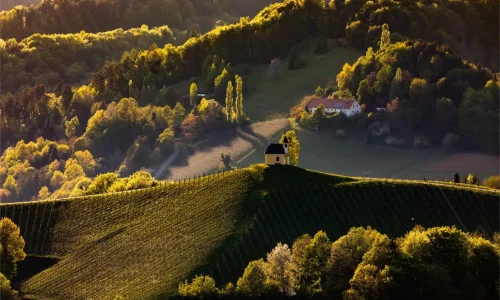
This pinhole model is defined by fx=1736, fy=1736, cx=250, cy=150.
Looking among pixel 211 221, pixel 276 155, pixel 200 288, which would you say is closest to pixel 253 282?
pixel 200 288

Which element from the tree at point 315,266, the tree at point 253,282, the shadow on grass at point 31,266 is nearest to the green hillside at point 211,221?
the shadow on grass at point 31,266

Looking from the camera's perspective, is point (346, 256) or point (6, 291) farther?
point (6, 291)

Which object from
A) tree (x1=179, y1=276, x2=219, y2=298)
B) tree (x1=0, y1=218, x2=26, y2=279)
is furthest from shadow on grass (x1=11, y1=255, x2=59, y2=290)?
tree (x1=179, y1=276, x2=219, y2=298)

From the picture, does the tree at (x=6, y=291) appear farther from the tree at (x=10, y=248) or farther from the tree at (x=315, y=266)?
the tree at (x=315, y=266)

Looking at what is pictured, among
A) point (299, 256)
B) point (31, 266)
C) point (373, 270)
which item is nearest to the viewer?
point (373, 270)

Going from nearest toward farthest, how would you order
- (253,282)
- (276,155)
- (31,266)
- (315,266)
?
(253,282) → (315,266) → (31,266) → (276,155)

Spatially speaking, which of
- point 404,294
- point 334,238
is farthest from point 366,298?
point 334,238

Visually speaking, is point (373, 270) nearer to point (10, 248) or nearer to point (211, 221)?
point (211, 221)
